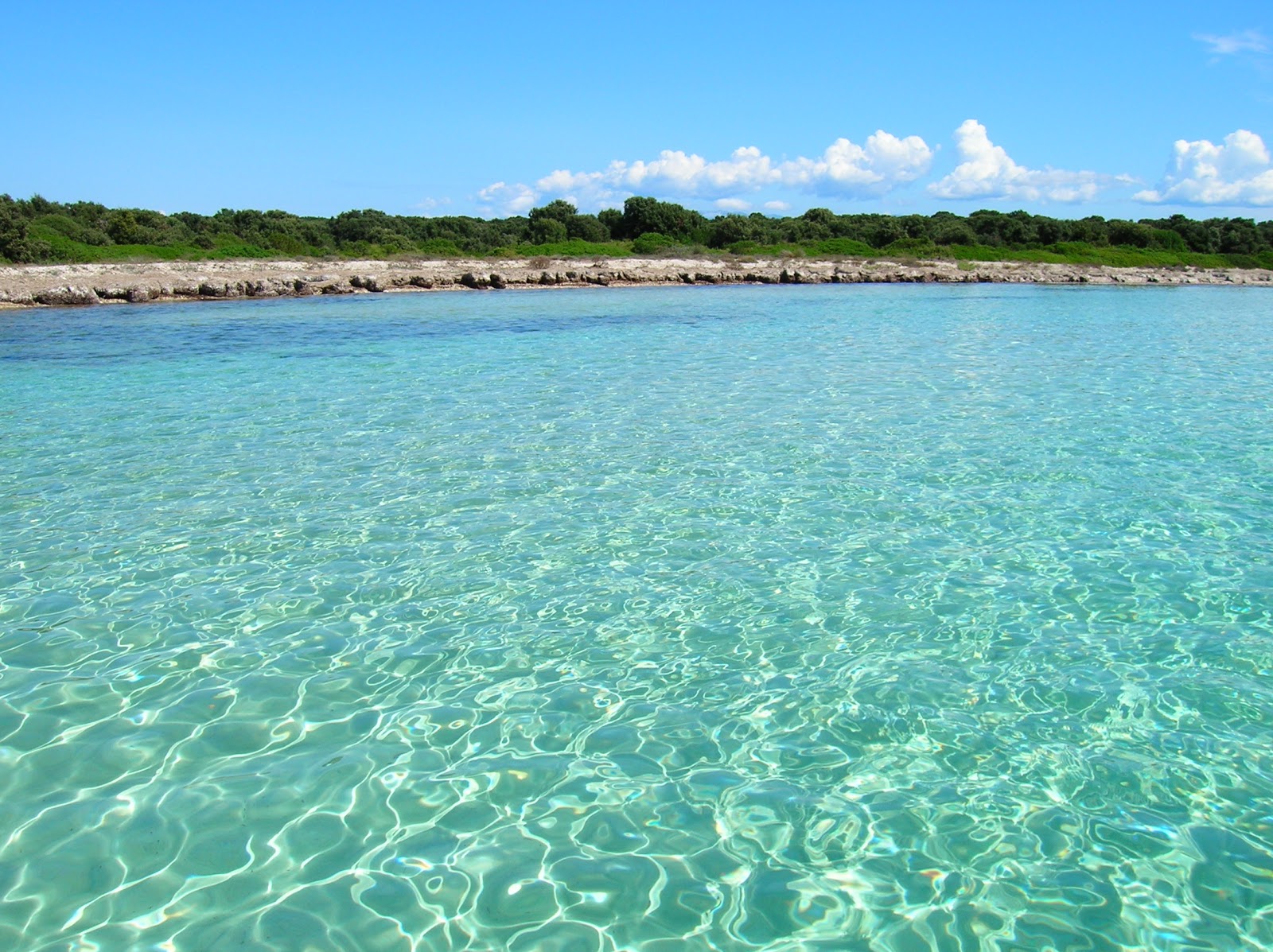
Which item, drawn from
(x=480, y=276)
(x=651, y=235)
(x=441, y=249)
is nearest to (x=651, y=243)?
(x=651, y=235)

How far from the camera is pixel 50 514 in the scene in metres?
7.55

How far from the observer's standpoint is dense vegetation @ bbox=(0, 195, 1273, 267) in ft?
149

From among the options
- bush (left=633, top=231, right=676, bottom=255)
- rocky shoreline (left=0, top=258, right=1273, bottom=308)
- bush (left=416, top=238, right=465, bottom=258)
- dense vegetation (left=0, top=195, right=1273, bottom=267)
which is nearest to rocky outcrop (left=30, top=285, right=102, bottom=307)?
rocky shoreline (left=0, top=258, right=1273, bottom=308)

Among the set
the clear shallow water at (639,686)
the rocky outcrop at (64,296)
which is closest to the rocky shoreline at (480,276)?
the rocky outcrop at (64,296)

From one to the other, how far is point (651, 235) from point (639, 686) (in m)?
53.4

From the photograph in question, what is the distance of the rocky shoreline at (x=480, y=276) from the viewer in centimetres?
3150

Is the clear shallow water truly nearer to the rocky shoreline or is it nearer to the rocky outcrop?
the rocky outcrop

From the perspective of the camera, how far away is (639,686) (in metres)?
4.72

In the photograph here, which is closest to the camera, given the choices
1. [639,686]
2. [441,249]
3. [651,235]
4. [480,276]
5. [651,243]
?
[639,686]

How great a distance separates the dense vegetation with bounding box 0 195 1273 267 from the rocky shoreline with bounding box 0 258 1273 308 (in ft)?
12.1

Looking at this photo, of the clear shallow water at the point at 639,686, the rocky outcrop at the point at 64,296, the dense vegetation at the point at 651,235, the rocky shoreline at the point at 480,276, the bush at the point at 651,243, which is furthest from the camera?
the bush at the point at 651,243

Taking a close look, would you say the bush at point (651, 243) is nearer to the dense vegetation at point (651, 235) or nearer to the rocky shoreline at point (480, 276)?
the dense vegetation at point (651, 235)

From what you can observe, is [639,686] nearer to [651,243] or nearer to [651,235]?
[651,243]

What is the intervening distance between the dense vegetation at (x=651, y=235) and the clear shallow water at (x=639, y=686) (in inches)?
1478
